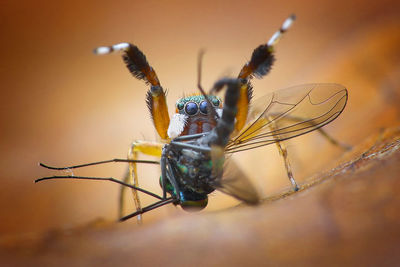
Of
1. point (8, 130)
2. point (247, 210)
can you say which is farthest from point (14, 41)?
point (247, 210)

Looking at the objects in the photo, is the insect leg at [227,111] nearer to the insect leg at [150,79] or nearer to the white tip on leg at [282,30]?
the white tip on leg at [282,30]

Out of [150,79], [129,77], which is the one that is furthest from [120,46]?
[129,77]

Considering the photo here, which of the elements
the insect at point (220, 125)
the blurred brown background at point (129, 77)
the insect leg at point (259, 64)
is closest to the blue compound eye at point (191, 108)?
the insect at point (220, 125)

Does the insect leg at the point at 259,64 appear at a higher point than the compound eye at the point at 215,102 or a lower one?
higher

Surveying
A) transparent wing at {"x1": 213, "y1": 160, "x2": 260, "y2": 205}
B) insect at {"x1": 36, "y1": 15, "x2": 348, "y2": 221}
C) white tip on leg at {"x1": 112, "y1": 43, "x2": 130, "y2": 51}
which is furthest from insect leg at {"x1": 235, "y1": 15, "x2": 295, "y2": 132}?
white tip on leg at {"x1": 112, "y1": 43, "x2": 130, "y2": 51}

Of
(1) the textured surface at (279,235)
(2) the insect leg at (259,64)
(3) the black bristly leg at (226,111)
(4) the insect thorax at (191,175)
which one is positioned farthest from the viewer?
(2) the insect leg at (259,64)

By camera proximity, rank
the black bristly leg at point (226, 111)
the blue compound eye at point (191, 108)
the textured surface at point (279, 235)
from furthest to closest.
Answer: the blue compound eye at point (191, 108) < the black bristly leg at point (226, 111) < the textured surface at point (279, 235)
